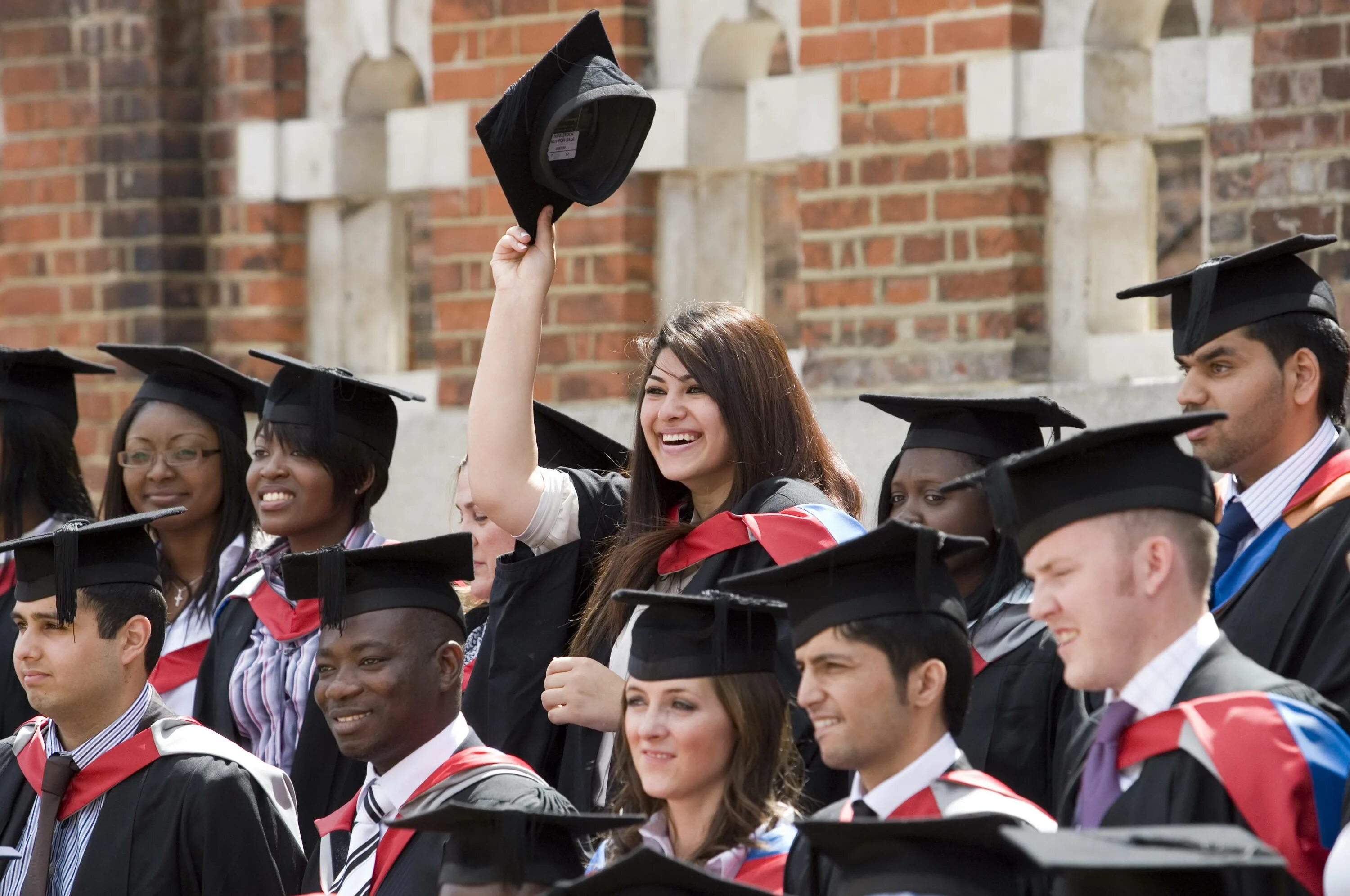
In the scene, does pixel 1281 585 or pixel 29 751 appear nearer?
pixel 1281 585

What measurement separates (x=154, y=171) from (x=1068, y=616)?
557cm

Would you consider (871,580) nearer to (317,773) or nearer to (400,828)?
(400,828)

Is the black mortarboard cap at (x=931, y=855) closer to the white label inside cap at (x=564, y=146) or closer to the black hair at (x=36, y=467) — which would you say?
the white label inside cap at (x=564, y=146)

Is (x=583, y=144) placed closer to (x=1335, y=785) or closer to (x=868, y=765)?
(x=868, y=765)

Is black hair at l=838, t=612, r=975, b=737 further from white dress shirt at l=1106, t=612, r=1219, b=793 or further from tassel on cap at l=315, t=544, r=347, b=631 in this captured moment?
tassel on cap at l=315, t=544, r=347, b=631

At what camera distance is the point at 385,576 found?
437cm

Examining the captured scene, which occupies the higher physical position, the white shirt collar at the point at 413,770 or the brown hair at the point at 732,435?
the brown hair at the point at 732,435

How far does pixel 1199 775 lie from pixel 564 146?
2.21 m

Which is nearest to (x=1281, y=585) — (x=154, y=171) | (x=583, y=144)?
(x=583, y=144)

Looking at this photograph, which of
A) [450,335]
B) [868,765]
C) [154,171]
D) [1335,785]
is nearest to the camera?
[1335,785]

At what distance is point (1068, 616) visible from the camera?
3.18m

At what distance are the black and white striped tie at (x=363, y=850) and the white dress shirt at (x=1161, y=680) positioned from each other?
161 cm

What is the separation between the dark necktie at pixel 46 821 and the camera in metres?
4.41

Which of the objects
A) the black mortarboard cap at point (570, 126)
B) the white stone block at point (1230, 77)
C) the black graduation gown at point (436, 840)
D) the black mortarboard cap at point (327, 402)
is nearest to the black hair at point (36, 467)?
the black mortarboard cap at point (327, 402)
